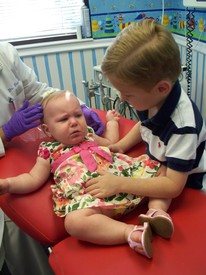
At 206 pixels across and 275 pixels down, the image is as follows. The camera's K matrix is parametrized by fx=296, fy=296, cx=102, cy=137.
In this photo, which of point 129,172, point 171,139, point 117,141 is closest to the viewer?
point 171,139

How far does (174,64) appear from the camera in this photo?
2.90 ft

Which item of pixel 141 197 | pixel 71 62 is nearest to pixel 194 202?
pixel 141 197

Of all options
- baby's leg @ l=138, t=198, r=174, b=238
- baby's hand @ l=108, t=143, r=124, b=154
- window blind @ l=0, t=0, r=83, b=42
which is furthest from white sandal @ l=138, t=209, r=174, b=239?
window blind @ l=0, t=0, r=83, b=42

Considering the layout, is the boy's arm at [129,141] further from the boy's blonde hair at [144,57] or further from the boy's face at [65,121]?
the boy's blonde hair at [144,57]

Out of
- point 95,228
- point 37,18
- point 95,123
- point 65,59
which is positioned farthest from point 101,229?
point 37,18

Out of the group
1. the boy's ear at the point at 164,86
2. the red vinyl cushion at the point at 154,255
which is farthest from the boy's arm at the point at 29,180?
the boy's ear at the point at 164,86

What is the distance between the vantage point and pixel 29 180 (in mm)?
1079

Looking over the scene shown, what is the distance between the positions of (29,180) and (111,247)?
39 centimetres

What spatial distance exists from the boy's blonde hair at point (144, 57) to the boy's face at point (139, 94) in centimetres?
2

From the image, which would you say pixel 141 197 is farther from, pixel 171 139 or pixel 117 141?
pixel 117 141

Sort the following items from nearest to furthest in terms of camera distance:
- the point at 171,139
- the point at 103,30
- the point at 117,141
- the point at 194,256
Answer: the point at 194,256, the point at 171,139, the point at 117,141, the point at 103,30

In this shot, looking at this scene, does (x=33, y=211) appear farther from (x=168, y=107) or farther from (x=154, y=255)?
(x=168, y=107)

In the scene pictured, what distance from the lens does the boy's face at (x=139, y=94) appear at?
90 centimetres

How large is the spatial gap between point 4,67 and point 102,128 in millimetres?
541
